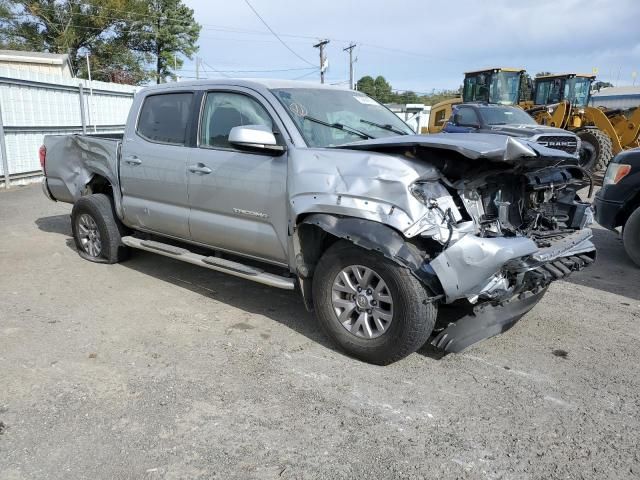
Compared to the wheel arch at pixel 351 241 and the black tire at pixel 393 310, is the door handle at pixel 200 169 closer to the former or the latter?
the wheel arch at pixel 351 241

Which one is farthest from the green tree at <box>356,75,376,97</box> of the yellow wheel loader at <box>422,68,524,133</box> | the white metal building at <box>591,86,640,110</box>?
the yellow wheel loader at <box>422,68,524,133</box>

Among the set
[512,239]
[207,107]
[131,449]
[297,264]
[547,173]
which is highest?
[207,107]

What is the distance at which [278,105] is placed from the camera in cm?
425

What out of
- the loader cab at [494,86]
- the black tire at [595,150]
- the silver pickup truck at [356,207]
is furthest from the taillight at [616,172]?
the loader cab at [494,86]

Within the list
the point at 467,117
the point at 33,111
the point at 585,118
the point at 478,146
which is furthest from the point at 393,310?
the point at 585,118

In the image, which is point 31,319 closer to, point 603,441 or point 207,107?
point 207,107

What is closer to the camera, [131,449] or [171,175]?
[131,449]

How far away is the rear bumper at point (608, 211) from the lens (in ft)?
20.8

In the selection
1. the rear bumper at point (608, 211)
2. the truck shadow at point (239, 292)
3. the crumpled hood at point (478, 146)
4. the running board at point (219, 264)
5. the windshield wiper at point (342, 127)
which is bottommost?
the truck shadow at point (239, 292)

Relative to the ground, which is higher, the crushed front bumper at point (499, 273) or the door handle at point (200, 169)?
the door handle at point (200, 169)

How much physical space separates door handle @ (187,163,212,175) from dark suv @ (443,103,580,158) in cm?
893

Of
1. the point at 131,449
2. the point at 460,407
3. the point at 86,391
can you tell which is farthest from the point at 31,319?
the point at 460,407

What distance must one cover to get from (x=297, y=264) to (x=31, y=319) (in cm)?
236

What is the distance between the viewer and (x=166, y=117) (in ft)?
17.0
